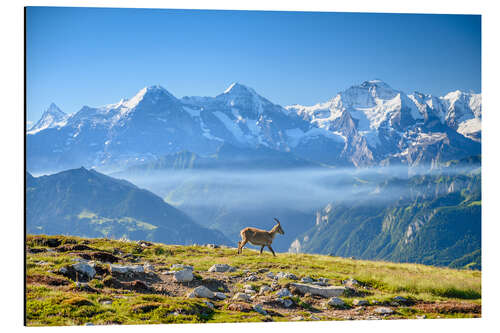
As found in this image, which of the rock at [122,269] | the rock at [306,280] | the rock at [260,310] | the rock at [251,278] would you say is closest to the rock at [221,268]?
the rock at [251,278]

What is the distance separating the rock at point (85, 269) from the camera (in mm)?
15875

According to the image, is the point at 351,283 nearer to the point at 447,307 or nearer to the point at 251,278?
the point at 447,307

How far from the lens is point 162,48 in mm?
26547

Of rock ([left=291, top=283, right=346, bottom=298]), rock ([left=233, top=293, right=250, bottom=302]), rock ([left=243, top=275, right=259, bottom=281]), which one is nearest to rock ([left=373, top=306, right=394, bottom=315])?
rock ([left=291, top=283, right=346, bottom=298])

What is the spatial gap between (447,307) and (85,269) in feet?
40.9

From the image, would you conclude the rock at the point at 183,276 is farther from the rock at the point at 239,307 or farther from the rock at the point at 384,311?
the rock at the point at 384,311

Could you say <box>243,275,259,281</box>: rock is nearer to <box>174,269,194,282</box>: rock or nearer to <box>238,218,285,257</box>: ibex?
<box>174,269,194,282</box>: rock

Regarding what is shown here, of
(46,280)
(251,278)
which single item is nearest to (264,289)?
(251,278)

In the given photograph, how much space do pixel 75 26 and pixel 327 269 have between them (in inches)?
620

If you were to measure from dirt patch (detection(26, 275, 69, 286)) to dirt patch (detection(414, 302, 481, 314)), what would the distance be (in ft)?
38.7

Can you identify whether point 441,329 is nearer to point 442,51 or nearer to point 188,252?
point 188,252

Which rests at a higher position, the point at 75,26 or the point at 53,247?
the point at 75,26

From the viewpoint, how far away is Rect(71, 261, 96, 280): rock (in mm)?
15875
